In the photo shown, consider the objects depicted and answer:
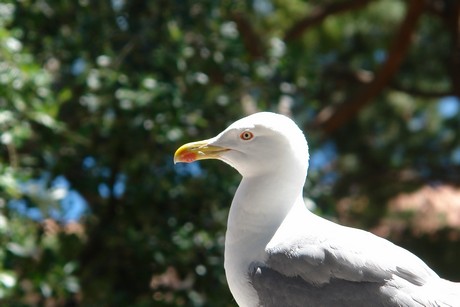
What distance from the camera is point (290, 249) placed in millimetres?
2293

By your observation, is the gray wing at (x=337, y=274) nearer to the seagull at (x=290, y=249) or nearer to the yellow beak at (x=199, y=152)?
the seagull at (x=290, y=249)

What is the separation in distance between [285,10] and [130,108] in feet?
8.51

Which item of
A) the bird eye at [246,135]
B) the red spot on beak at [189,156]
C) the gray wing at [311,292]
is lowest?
the gray wing at [311,292]

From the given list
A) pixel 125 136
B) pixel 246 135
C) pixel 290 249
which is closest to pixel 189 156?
pixel 246 135

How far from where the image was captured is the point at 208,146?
2.47m

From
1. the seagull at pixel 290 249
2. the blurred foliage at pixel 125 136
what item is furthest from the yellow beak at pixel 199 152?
the blurred foliage at pixel 125 136

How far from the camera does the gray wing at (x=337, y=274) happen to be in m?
2.23

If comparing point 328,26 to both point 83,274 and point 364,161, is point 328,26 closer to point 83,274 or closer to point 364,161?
point 364,161

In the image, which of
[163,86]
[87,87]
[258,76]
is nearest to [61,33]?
[87,87]

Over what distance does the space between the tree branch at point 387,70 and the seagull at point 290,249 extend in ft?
13.1

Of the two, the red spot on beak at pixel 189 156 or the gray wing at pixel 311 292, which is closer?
the gray wing at pixel 311 292

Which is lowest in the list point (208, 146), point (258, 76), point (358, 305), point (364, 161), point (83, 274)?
point (83, 274)

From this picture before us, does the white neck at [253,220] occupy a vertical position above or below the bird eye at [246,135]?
below

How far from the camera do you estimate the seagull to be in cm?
224
